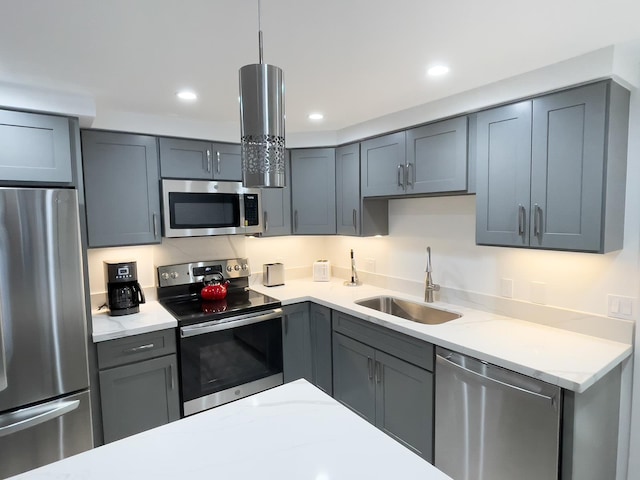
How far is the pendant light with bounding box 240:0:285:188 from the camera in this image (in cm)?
90

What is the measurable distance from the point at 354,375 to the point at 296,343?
54 centimetres

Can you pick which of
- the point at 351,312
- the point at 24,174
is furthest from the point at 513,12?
the point at 24,174

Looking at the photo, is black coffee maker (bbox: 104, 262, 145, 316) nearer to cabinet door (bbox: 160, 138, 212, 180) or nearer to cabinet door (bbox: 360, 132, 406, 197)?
cabinet door (bbox: 160, 138, 212, 180)

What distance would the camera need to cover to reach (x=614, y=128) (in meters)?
1.63

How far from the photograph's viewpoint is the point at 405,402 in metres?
2.20

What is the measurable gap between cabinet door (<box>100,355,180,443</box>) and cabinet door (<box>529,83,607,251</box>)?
2289mm

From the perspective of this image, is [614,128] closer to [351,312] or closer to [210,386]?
[351,312]

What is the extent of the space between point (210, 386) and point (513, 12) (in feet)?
8.58

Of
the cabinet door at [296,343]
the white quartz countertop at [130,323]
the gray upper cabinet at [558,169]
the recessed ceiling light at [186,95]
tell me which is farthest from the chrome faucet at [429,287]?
the recessed ceiling light at [186,95]

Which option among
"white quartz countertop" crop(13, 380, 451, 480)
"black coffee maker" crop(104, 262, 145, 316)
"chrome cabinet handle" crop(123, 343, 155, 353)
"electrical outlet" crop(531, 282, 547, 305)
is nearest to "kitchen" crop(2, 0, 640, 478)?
"electrical outlet" crop(531, 282, 547, 305)

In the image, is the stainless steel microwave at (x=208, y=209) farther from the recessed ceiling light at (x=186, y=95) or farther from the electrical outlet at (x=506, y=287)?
the electrical outlet at (x=506, y=287)

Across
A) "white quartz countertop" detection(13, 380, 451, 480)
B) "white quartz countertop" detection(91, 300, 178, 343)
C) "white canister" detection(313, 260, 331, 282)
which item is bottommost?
"white quartz countertop" detection(13, 380, 451, 480)

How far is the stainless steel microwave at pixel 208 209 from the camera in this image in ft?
8.62

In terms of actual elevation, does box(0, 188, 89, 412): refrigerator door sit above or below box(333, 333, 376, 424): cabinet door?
above
